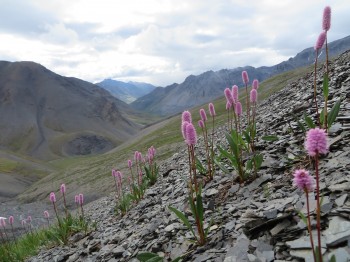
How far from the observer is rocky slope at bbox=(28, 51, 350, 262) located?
211 inches

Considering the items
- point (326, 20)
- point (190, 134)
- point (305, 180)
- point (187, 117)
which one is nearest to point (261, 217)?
point (190, 134)

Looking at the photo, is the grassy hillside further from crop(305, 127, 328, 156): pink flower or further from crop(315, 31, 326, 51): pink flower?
crop(305, 127, 328, 156): pink flower

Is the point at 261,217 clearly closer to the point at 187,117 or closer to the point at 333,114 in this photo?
the point at 187,117

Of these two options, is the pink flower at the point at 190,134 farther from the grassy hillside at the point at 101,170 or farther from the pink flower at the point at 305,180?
the grassy hillside at the point at 101,170

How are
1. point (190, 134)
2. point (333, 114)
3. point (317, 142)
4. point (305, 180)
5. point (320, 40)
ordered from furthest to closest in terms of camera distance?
point (333, 114) < point (320, 40) < point (190, 134) < point (305, 180) < point (317, 142)

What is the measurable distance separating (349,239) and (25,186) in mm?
115758

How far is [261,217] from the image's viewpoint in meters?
6.30

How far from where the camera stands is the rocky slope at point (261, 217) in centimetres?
536

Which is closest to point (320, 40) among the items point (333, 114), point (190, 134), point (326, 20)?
point (326, 20)

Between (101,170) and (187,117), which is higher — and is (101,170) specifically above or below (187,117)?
below

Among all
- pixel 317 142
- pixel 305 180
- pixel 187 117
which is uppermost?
pixel 187 117

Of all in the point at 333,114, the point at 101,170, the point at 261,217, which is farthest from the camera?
the point at 101,170

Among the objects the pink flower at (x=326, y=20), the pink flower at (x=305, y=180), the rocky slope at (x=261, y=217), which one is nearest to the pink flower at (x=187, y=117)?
the rocky slope at (x=261, y=217)

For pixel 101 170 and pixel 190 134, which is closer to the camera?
pixel 190 134
